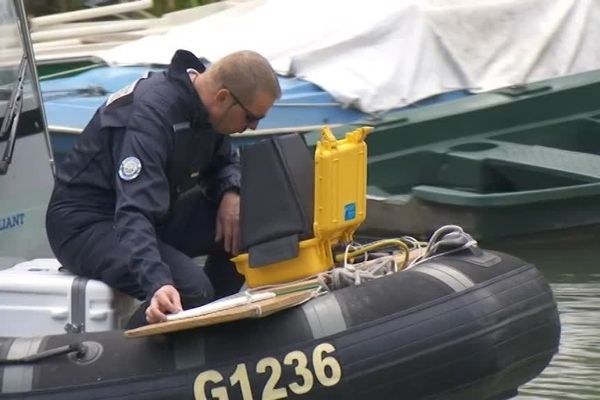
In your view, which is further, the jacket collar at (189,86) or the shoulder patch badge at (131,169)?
the jacket collar at (189,86)

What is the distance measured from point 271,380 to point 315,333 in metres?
0.19

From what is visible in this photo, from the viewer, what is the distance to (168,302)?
4.44 meters

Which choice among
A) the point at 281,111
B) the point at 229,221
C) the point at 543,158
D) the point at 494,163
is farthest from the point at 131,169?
the point at 281,111

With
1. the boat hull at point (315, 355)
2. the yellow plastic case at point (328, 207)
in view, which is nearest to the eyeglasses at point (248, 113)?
the yellow plastic case at point (328, 207)

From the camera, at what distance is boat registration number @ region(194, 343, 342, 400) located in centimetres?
443

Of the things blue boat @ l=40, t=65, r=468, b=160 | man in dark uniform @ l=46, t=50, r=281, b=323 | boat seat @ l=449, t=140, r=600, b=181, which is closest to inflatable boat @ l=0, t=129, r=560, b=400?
man in dark uniform @ l=46, t=50, r=281, b=323

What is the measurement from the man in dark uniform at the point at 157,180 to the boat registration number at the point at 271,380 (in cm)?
25

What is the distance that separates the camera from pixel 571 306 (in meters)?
6.89

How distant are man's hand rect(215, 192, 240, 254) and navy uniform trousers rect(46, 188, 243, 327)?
4cm

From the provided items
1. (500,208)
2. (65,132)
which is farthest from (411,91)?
(65,132)

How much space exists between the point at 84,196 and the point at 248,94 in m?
0.65

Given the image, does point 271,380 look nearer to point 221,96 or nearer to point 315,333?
point 315,333

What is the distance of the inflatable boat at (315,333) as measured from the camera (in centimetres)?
445

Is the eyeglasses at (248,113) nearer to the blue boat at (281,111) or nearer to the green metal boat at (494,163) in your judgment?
the green metal boat at (494,163)
